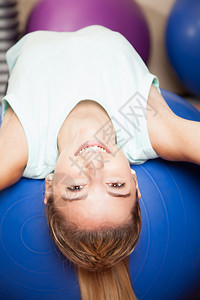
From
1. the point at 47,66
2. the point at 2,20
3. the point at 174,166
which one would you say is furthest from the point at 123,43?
the point at 2,20

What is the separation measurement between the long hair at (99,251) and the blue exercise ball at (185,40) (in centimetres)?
129

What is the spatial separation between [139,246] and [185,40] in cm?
137

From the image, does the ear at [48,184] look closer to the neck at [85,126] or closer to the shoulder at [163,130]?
the neck at [85,126]

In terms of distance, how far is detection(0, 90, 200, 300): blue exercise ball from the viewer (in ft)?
4.03

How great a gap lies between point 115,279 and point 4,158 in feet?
1.59

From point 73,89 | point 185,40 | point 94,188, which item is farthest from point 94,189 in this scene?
point 185,40

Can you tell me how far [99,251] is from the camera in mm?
1098

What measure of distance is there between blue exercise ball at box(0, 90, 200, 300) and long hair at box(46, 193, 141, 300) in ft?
0.21

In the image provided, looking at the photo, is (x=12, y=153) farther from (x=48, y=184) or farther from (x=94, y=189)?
(x=94, y=189)

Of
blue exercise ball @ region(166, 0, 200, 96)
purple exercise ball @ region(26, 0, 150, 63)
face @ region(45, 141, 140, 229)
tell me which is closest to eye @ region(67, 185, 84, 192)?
face @ region(45, 141, 140, 229)

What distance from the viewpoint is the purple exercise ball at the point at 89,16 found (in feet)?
6.97

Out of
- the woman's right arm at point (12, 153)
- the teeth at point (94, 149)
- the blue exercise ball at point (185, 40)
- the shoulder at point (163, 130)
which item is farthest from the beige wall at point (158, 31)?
the teeth at point (94, 149)

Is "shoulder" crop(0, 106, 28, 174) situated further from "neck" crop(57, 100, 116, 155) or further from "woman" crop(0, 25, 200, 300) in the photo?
"neck" crop(57, 100, 116, 155)

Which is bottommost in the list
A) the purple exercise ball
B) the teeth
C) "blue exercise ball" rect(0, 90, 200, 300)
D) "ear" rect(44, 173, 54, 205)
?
"blue exercise ball" rect(0, 90, 200, 300)
